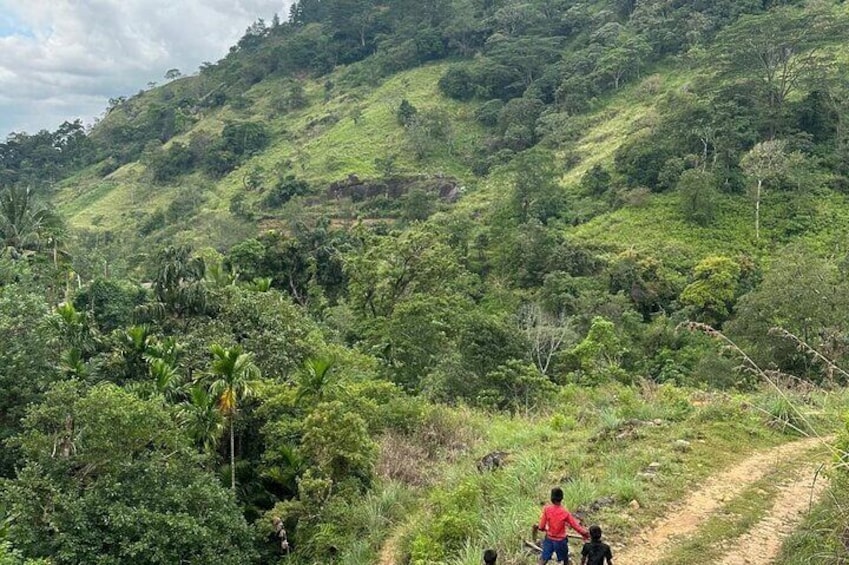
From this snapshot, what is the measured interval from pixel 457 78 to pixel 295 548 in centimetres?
6856

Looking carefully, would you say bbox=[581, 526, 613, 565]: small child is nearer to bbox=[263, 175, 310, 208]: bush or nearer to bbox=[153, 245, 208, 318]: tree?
bbox=[153, 245, 208, 318]: tree

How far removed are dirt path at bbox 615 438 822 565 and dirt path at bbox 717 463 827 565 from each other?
115mm

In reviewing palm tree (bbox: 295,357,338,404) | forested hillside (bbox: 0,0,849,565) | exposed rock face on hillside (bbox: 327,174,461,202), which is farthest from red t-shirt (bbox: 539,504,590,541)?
exposed rock face on hillside (bbox: 327,174,461,202)

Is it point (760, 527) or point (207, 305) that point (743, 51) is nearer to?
point (207, 305)

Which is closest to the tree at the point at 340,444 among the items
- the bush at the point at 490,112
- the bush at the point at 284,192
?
the bush at the point at 284,192

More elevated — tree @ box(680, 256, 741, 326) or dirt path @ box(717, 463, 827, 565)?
dirt path @ box(717, 463, 827, 565)

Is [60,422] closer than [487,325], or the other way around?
[60,422]

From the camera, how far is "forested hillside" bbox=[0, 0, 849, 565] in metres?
11.5

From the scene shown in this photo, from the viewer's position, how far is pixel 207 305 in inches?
923

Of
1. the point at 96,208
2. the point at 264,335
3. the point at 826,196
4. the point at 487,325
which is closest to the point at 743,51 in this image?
the point at 826,196

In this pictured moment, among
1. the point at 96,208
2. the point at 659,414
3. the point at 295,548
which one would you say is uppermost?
the point at 96,208

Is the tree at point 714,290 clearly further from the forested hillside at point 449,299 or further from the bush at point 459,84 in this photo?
the bush at point 459,84

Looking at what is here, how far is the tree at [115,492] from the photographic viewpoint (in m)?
12.5

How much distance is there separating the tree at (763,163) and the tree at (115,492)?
34769 mm
